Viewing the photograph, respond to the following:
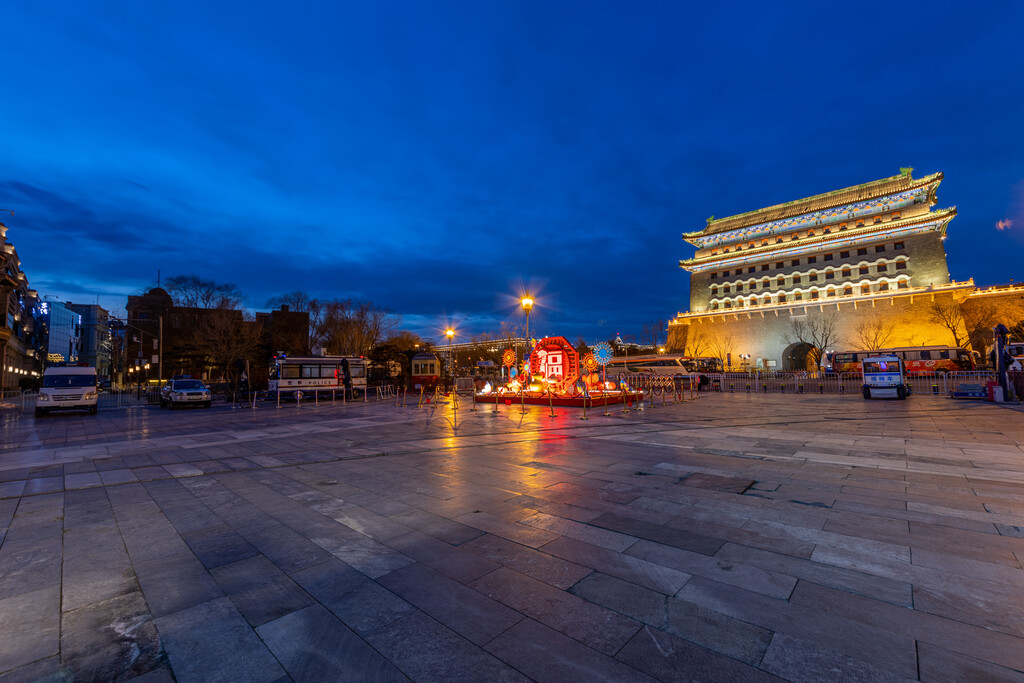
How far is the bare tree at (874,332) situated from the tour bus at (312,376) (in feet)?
171

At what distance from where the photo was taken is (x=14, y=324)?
5009cm

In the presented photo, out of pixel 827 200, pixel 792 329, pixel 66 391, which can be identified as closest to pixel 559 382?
pixel 66 391

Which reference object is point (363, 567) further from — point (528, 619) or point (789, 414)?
point (789, 414)

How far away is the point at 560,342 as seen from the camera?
2192 centimetres

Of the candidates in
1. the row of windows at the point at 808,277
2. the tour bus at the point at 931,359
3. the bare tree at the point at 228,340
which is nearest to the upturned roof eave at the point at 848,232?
the row of windows at the point at 808,277

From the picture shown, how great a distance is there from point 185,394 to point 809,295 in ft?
205

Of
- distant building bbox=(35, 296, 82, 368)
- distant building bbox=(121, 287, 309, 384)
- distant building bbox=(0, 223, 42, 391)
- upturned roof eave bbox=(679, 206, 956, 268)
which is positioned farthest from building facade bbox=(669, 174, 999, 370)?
distant building bbox=(35, 296, 82, 368)

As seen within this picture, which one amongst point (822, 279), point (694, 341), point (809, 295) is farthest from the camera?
point (694, 341)

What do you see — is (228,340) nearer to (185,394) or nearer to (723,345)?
(185,394)

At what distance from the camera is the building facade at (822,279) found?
4653 centimetres

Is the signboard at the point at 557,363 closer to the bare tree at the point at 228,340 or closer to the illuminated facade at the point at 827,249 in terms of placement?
the bare tree at the point at 228,340

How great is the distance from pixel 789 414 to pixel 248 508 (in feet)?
53.9

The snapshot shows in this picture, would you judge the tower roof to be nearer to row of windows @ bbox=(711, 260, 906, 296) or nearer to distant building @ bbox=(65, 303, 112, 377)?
row of windows @ bbox=(711, 260, 906, 296)

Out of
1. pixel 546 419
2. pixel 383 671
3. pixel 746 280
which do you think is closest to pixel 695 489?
pixel 383 671
